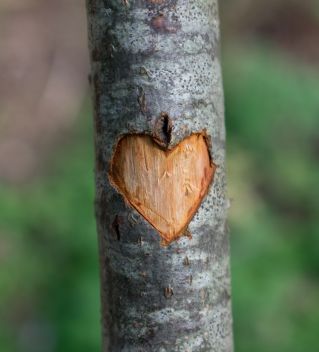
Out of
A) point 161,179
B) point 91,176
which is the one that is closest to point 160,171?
point 161,179

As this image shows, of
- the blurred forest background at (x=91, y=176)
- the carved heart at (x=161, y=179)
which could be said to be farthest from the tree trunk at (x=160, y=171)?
the blurred forest background at (x=91, y=176)

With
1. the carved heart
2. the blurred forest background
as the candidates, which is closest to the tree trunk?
the carved heart

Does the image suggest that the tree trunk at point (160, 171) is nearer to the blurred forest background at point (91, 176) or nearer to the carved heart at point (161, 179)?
the carved heart at point (161, 179)

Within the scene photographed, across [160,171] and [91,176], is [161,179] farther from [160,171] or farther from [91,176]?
[91,176]

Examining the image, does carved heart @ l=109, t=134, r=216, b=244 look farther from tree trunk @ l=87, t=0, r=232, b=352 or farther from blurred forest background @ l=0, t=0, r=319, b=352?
blurred forest background @ l=0, t=0, r=319, b=352

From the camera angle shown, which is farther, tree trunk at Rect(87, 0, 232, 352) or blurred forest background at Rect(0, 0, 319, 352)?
blurred forest background at Rect(0, 0, 319, 352)

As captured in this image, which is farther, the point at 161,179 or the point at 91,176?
the point at 91,176
